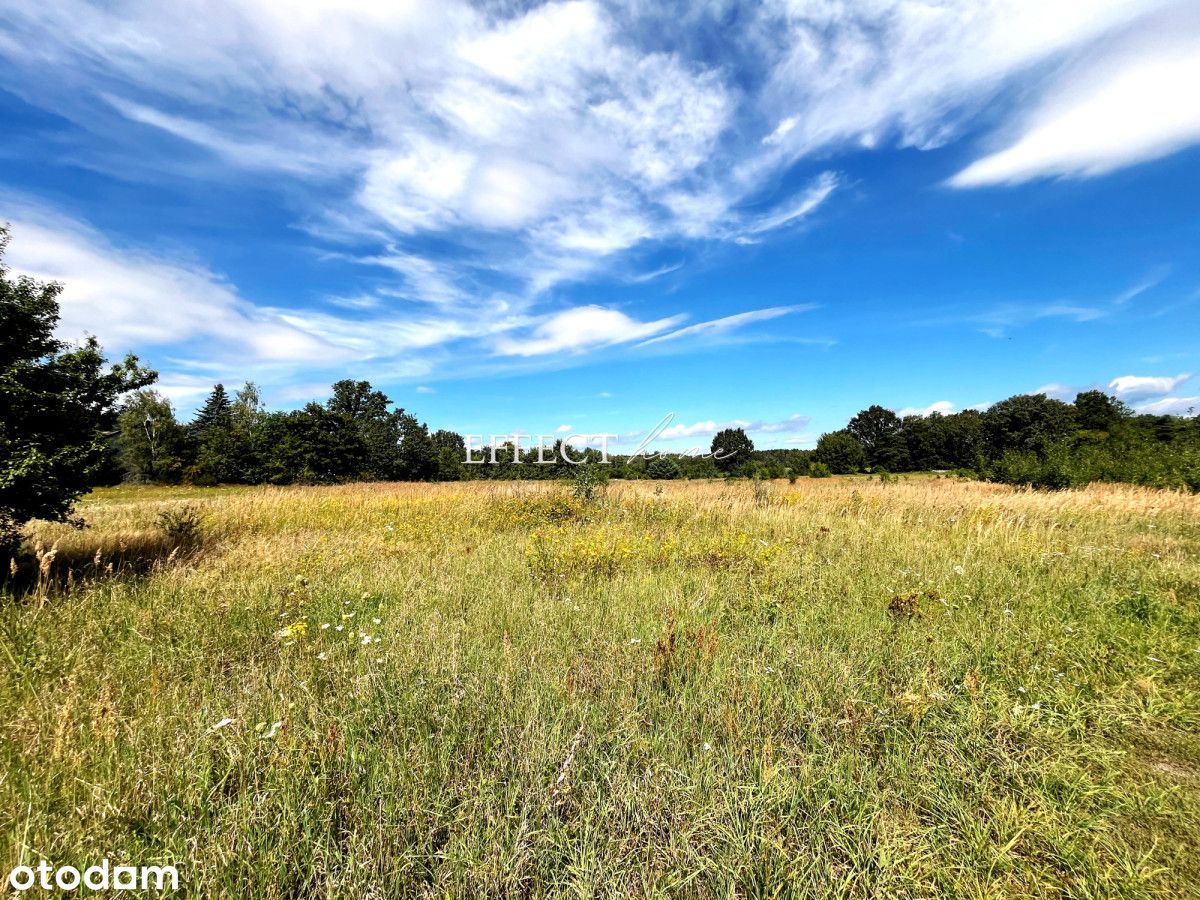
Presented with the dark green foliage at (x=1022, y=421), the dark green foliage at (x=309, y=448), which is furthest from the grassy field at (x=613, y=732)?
the dark green foliage at (x=1022, y=421)

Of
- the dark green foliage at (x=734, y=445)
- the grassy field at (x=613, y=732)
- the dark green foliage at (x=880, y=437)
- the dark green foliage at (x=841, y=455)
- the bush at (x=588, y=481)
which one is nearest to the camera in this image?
the grassy field at (x=613, y=732)

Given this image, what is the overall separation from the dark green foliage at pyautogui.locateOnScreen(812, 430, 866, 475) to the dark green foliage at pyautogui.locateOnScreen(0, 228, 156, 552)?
5668cm

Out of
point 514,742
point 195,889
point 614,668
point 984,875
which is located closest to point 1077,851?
point 984,875

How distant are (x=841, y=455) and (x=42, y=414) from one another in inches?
2395

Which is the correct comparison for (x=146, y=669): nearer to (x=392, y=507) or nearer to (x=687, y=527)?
(x=687, y=527)

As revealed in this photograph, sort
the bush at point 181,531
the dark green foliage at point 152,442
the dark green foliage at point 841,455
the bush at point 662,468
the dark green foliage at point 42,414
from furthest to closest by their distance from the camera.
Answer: the dark green foliage at point 841,455 < the bush at point 662,468 < the dark green foliage at point 152,442 < the bush at point 181,531 < the dark green foliage at point 42,414

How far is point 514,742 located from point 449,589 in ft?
9.17

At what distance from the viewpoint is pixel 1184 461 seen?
1337cm

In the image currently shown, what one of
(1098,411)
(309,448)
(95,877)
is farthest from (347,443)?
(1098,411)

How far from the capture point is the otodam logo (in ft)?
5.11

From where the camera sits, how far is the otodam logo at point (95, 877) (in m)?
1.56

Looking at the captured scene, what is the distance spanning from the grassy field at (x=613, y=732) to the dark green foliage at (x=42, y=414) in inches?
40.7

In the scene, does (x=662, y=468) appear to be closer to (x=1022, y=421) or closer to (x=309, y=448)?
(x=309, y=448)

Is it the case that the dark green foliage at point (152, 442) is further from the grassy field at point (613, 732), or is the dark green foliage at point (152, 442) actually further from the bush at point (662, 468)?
the grassy field at point (613, 732)
